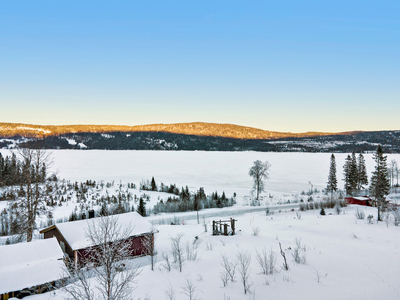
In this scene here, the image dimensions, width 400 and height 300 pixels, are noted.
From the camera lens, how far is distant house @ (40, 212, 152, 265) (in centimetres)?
1298

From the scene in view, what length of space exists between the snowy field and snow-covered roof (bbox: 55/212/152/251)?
5.86ft

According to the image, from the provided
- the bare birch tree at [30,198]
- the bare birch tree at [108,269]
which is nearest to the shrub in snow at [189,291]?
the bare birch tree at [108,269]

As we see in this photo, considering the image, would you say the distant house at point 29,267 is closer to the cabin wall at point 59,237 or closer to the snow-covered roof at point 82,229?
the snow-covered roof at point 82,229

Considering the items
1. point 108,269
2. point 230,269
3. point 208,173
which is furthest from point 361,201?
point 208,173

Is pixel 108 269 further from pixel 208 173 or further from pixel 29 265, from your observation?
pixel 208 173

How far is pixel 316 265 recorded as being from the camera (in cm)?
923

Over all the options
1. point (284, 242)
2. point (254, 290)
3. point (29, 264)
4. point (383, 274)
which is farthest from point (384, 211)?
point (29, 264)

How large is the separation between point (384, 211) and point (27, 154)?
28336 mm

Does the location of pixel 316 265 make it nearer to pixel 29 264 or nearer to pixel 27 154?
pixel 29 264

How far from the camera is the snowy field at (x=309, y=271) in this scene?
7316 mm

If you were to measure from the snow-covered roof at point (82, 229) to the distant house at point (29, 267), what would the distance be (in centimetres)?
102

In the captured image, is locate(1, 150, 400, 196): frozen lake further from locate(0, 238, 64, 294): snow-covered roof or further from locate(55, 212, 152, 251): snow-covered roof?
locate(0, 238, 64, 294): snow-covered roof

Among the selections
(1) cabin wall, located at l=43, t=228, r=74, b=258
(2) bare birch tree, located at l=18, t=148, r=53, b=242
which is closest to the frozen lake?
(2) bare birch tree, located at l=18, t=148, r=53, b=242

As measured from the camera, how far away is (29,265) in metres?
10.8
